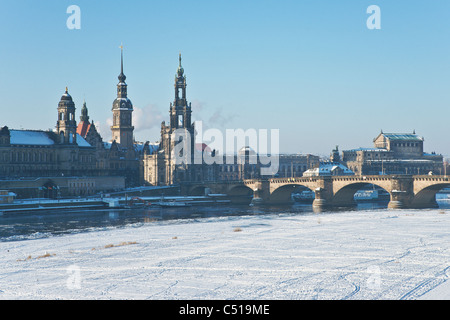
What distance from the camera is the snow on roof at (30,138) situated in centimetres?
13288

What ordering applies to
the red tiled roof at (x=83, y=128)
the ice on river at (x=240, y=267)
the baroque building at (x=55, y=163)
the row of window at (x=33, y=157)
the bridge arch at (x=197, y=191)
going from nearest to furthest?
the ice on river at (x=240, y=267), the baroque building at (x=55, y=163), the row of window at (x=33, y=157), the bridge arch at (x=197, y=191), the red tiled roof at (x=83, y=128)

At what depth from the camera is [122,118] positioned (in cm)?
17238

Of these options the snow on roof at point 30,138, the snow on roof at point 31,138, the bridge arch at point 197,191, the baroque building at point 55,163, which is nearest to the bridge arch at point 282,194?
the bridge arch at point 197,191

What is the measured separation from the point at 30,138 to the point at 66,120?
352 inches

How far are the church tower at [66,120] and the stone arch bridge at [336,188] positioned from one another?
1197 inches

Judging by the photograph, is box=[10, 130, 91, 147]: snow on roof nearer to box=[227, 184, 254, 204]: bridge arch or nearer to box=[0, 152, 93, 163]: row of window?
box=[0, 152, 93, 163]: row of window

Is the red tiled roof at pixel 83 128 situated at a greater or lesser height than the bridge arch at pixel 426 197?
greater

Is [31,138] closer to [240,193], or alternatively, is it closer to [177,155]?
[177,155]

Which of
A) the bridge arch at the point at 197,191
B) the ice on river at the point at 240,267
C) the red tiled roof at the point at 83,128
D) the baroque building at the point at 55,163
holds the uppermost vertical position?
the red tiled roof at the point at 83,128

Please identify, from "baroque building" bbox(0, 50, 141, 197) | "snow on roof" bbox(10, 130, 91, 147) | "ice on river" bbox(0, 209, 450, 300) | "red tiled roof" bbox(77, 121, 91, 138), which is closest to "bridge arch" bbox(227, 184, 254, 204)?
"baroque building" bbox(0, 50, 141, 197)

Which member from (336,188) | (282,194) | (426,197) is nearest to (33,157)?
(282,194)

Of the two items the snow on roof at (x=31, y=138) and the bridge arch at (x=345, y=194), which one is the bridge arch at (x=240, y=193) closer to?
the bridge arch at (x=345, y=194)

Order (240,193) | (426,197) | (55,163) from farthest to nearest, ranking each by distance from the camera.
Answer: (240,193), (55,163), (426,197)
